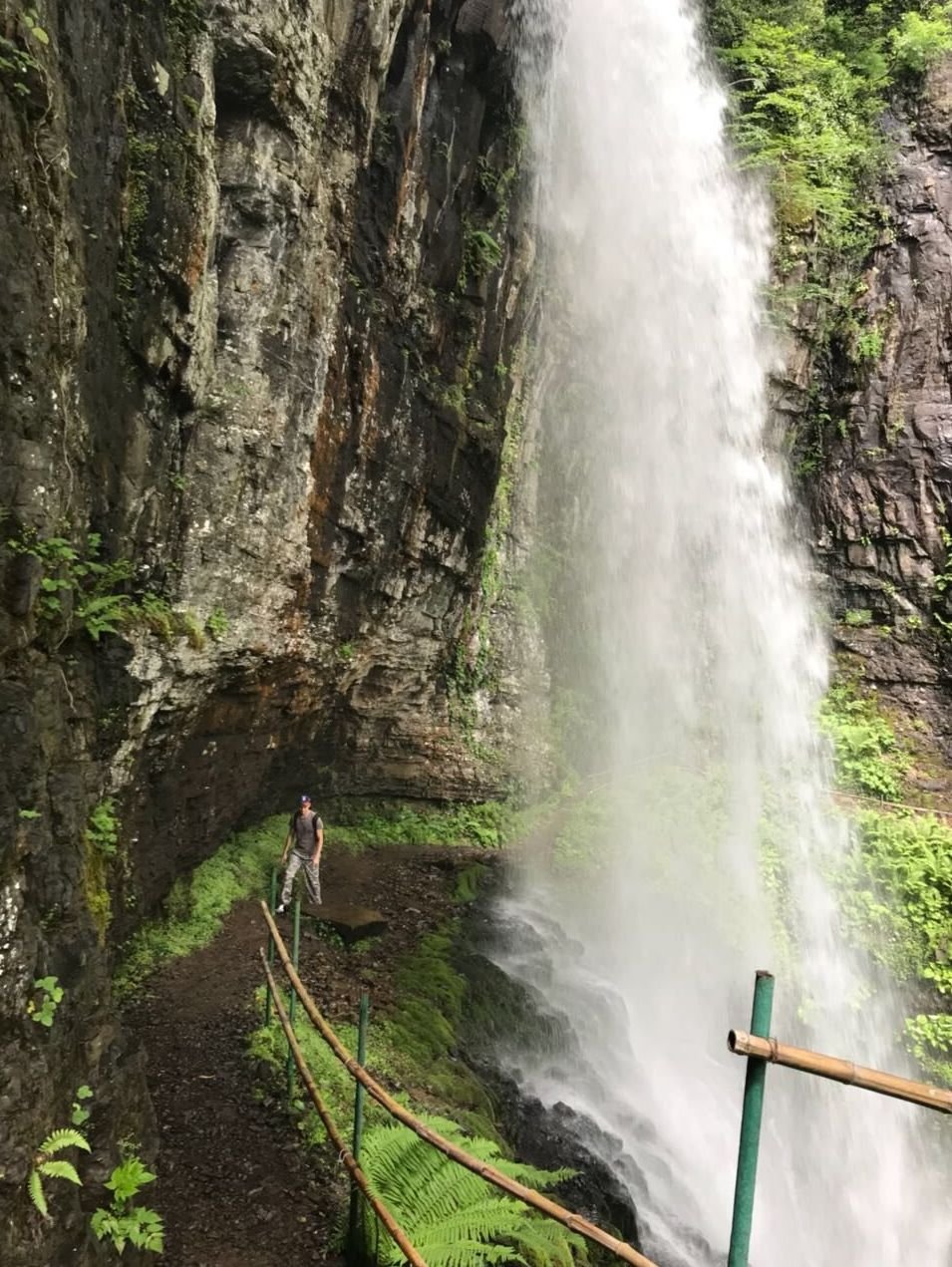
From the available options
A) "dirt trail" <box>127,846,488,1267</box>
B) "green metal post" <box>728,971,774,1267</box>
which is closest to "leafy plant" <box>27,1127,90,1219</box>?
"dirt trail" <box>127,846,488,1267</box>

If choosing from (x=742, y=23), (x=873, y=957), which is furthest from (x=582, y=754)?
(x=742, y=23)

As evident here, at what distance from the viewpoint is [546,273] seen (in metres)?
14.4

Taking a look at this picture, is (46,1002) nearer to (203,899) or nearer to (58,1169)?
(58,1169)

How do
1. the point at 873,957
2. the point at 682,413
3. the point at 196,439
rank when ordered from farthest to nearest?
1. the point at 682,413
2. the point at 873,957
3. the point at 196,439

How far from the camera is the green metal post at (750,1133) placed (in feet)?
7.22

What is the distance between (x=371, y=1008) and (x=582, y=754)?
861 cm

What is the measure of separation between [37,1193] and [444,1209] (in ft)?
5.81

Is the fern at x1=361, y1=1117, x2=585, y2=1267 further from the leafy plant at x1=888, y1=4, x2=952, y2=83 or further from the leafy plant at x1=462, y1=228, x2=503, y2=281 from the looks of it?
the leafy plant at x1=888, y1=4, x2=952, y2=83

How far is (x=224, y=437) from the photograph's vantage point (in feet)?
24.1

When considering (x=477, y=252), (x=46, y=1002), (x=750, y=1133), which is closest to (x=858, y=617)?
(x=477, y=252)

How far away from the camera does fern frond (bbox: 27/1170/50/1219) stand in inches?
116

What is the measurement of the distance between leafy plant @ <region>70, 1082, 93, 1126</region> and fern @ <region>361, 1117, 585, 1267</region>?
1.36 meters

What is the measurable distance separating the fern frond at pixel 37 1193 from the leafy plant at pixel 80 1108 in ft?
1.31

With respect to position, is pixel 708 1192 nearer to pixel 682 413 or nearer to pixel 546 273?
pixel 682 413
